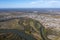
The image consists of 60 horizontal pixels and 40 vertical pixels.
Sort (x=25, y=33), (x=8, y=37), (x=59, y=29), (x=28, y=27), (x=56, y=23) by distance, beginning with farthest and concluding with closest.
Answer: (x=56, y=23), (x=59, y=29), (x=28, y=27), (x=25, y=33), (x=8, y=37)

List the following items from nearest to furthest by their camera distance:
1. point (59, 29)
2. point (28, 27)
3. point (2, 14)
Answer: point (28, 27) → point (2, 14) → point (59, 29)

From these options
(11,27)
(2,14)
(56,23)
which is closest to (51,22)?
(56,23)

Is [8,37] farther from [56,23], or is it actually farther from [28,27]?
[56,23]

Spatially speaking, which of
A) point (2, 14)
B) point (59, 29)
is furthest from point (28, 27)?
point (59, 29)

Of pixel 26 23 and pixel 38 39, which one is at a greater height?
pixel 26 23

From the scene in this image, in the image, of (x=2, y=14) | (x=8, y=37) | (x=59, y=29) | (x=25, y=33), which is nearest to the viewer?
(x=8, y=37)

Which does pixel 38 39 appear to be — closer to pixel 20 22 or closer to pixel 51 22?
pixel 20 22

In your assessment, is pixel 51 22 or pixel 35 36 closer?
pixel 35 36

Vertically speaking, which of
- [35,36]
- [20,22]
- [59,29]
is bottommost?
[59,29]

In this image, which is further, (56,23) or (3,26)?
(56,23)
